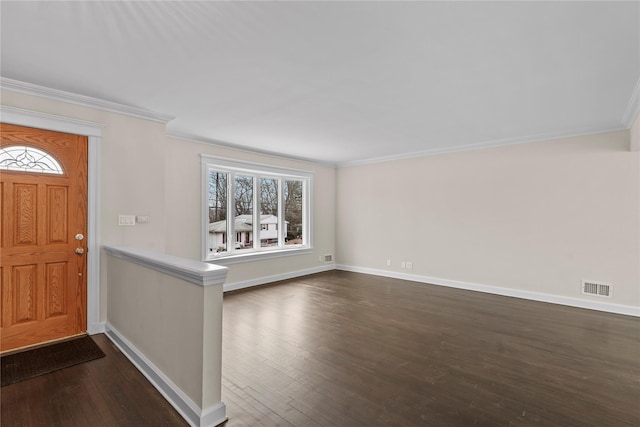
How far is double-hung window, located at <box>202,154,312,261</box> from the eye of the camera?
5164mm

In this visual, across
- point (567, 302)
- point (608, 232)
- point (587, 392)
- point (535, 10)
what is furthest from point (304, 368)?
point (608, 232)

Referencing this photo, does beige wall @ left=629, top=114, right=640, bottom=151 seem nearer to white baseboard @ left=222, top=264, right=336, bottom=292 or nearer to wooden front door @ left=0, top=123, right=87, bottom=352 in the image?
white baseboard @ left=222, top=264, right=336, bottom=292

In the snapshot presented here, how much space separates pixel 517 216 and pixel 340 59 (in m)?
4.05

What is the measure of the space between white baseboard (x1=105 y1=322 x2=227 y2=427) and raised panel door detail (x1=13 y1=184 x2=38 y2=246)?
139 cm

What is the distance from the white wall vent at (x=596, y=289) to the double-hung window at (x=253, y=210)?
15.3 feet

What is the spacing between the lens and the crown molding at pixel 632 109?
2.95 meters

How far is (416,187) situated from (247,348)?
4.34m

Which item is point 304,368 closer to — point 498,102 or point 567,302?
point 498,102

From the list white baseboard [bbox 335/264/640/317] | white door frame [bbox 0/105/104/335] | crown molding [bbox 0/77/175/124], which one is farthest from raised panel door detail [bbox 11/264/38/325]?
white baseboard [bbox 335/264/640/317]

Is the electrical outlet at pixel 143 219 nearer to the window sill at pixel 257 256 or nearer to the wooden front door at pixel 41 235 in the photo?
the wooden front door at pixel 41 235

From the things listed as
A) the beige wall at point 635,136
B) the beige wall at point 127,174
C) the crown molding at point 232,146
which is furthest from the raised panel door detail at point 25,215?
the beige wall at point 635,136

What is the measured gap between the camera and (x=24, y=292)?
286 centimetres

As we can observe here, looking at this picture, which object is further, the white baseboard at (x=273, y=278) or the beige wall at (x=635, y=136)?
the white baseboard at (x=273, y=278)

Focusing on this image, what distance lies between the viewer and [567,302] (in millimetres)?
4395
